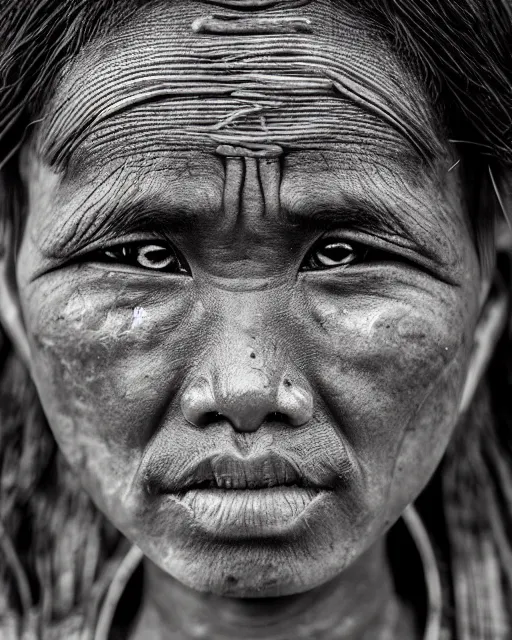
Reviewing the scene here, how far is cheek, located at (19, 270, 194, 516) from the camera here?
1.18 m

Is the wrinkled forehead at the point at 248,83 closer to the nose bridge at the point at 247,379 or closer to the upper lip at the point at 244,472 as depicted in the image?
the nose bridge at the point at 247,379

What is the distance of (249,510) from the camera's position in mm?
1156

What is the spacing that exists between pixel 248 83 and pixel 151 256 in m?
0.22

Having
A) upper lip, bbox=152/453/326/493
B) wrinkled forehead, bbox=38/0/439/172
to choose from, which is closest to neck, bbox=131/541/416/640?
upper lip, bbox=152/453/326/493

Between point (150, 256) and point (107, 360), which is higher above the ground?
point (150, 256)

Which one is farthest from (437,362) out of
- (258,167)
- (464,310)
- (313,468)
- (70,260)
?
(70,260)

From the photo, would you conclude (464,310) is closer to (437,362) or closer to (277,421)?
(437,362)

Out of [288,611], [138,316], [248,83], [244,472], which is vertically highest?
[248,83]

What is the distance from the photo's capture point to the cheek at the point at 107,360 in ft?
3.89

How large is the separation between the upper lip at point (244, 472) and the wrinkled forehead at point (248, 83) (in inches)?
13.2

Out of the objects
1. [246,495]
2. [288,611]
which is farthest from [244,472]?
[288,611]

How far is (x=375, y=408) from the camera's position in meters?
1.20

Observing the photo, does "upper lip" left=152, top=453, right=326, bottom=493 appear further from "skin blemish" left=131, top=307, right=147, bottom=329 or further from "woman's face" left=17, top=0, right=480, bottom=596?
"skin blemish" left=131, top=307, right=147, bottom=329

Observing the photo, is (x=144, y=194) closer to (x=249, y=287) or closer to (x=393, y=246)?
(x=249, y=287)
